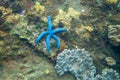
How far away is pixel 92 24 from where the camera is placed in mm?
6906

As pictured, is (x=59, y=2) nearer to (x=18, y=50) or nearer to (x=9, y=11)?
(x=9, y=11)

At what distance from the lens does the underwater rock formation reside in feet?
19.4

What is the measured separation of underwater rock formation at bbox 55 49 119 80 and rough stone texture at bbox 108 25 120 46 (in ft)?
2.93

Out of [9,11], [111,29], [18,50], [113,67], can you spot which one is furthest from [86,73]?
[9,11]

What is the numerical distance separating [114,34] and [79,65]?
1.51 meters

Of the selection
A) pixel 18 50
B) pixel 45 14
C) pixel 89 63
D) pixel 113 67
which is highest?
pixel 45 14

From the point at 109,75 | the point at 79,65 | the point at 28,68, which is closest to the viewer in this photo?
the point at 28,68

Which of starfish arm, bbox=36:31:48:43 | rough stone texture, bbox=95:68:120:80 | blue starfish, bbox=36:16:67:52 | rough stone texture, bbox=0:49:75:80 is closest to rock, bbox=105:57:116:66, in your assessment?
rough stone texture, bbox=95:68:120:80

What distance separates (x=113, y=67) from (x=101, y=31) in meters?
1.29

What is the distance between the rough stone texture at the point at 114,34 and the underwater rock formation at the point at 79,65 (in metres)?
0.89

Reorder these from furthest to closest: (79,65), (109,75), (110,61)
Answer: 1. (110,61)
2. (109,75)
3. (79,65)

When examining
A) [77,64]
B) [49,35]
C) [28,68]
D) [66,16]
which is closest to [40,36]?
[49,35]

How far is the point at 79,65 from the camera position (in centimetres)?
611

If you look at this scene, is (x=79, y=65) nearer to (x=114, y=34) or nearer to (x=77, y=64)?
(x=77, y=64)
